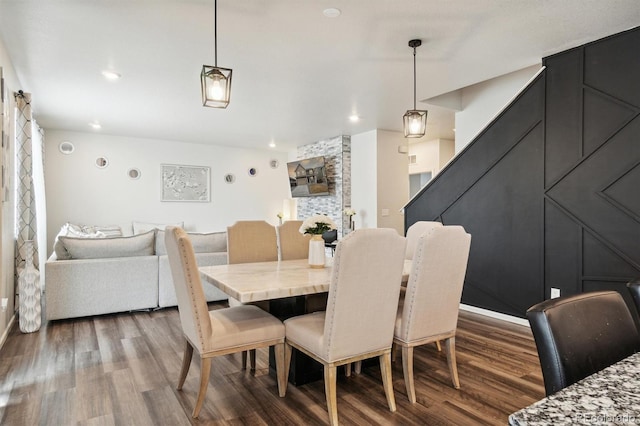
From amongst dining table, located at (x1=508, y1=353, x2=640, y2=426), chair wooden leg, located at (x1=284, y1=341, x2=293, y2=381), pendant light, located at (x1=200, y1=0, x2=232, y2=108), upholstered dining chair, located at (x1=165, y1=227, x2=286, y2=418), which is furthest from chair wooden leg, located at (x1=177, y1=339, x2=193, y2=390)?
dining table, located at (x1=508, y1=353, x2=640, y2=426)

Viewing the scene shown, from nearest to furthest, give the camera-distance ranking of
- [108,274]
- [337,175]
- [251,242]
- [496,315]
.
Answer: [251,242] < [496,315] < [108,274] < [337,175]

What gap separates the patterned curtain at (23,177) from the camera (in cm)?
397

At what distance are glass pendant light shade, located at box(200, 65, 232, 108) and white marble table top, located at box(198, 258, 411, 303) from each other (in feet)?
3.63

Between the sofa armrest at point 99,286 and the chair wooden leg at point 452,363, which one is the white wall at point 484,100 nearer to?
the chair wooden leg at point 452,363

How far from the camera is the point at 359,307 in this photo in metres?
2.03

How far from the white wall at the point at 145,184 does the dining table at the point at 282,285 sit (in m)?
5.61

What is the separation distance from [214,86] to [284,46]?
4.12 ft

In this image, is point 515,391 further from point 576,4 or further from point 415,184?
point 415,184

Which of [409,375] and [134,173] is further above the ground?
[134,173]

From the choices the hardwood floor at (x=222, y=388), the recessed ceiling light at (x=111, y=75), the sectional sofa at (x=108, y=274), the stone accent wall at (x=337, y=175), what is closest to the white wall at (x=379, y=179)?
the stone accent wall at (x=337, y=175)

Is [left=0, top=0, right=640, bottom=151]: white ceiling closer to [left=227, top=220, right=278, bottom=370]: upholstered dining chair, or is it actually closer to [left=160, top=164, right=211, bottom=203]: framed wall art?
[left=227, top=220, right=278, bottom=370]: upholstered dining chair

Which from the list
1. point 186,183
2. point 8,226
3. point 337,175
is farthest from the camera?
point 186,183

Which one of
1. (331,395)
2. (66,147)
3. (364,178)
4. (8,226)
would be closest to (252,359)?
(331,395)

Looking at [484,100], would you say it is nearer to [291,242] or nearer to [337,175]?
[337,175]
